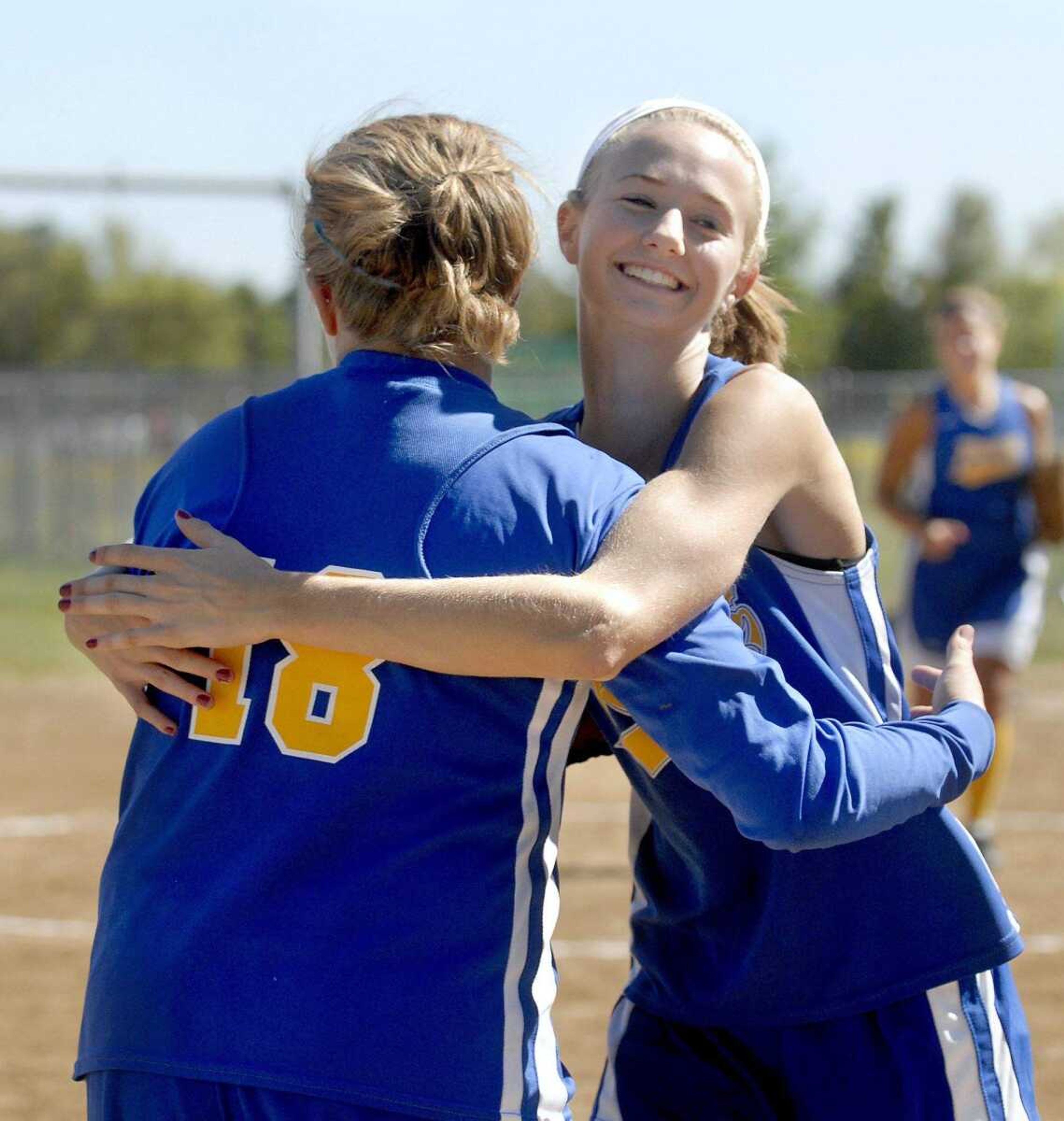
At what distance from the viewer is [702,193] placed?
217 centimetres

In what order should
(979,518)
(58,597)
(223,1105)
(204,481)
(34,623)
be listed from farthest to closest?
(34,623)
(58,597)
(979,518)
(204,481)
(223,1105)

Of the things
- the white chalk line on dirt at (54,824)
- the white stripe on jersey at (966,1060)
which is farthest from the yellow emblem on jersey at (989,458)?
the white stripe on jersey at (966,1060)

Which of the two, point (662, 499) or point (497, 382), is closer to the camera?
point (662, 499)

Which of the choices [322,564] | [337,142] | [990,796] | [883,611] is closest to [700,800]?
[883,611]

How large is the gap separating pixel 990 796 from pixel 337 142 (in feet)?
16.2

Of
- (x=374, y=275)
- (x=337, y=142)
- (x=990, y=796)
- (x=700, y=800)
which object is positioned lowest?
(x=990, y=796)

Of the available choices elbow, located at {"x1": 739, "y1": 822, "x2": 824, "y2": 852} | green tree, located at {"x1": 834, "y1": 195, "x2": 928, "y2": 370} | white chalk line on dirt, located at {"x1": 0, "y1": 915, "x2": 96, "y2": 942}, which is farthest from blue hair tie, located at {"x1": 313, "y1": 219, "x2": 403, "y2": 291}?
green tree, located at {"x1": 834, "y1": 195, "x2": 928, "y2": 370}

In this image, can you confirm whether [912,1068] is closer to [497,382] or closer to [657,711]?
[657,711]

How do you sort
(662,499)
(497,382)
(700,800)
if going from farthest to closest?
(497,382), (700,800), (662,499)

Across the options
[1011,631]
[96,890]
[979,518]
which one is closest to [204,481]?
[96,890]

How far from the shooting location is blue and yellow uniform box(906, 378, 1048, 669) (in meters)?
7.09

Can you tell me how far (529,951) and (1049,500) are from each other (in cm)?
573

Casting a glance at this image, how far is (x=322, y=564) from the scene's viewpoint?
5.78 feet

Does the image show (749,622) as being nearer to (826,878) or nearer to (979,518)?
(826,878)
